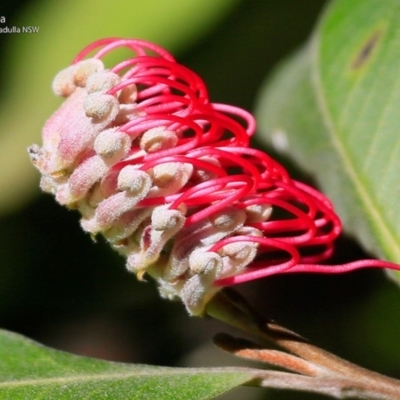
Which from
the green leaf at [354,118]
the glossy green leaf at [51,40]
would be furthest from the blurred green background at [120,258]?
the green leaf at [354,118]

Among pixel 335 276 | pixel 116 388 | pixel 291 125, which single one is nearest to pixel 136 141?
pixel 116 388

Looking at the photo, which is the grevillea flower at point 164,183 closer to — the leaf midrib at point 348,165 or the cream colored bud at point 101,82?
the cream colored bud at point 101,82

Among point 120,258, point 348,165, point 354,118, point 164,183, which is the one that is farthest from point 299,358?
point 120,258

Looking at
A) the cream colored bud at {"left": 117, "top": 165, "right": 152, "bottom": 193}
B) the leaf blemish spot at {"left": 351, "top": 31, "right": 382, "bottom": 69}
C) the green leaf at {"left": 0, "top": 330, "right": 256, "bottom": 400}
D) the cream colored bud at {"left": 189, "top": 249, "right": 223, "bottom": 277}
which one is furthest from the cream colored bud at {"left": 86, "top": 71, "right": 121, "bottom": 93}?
the leaf blemish spot at {"left": 351, "top": 31, "right": 382, "bottom": 69}

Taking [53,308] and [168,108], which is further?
[53,308]

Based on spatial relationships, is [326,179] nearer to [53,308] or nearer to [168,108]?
[168,108]

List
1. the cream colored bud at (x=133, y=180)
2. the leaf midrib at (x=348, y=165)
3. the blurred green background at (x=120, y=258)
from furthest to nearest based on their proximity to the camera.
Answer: the blurred green background at (x=120, y=258) < the leaf midrib at (x=348, y=165) < the cream colored bud at (x=133, y=180)
